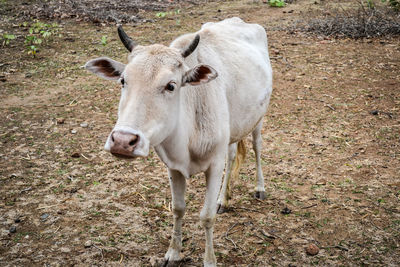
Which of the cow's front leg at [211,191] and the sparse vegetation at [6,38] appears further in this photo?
the sparse vegetation at [6,38]

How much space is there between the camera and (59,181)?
486cm

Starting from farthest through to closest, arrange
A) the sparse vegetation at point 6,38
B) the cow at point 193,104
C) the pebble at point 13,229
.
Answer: the sparse vegetation at point 6,38
the pebble at point 13,229
the cow at point 193,104

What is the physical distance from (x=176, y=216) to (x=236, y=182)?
56.8 inches

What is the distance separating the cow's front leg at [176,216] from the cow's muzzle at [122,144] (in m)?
1.24

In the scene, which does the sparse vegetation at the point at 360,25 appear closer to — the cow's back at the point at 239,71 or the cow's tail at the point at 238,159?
the cow's back at the point at 239,71

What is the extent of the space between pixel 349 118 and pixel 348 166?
1.43 meters

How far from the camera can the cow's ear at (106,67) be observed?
10.1 ft

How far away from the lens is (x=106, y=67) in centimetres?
316

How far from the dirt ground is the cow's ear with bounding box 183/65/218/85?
6.13 ft

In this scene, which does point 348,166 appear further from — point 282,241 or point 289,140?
point 282,241

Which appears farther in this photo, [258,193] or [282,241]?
[258,193]

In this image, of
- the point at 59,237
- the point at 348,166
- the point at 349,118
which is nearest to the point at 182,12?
the point at 349,118

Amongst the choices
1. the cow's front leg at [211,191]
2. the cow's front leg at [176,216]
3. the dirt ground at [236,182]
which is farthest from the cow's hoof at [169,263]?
the cow's front leg at [211,191]

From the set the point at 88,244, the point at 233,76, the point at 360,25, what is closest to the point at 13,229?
the point at 88,244
